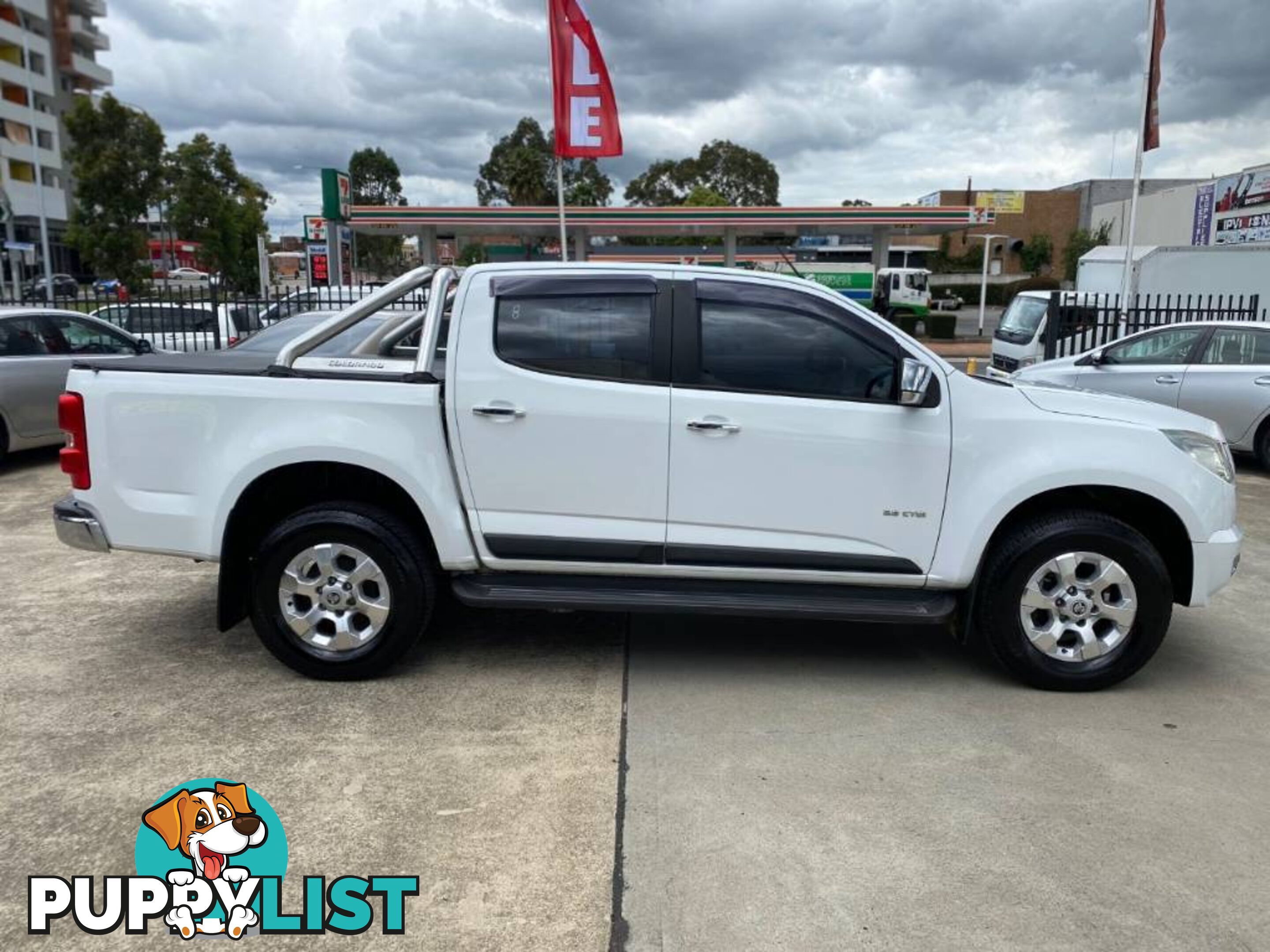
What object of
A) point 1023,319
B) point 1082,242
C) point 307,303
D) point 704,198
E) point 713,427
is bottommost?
point 713,427

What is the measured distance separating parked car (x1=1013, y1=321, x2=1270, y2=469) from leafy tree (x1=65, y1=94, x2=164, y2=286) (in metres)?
32.4

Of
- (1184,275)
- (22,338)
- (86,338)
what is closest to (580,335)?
(22,338)

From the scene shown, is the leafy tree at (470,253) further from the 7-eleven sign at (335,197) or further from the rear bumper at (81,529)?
the rear bumper at (81,529)

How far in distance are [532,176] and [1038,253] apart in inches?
1344

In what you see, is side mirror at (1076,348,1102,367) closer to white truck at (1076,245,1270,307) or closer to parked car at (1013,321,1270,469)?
parked car at (1013,321,1270,469)

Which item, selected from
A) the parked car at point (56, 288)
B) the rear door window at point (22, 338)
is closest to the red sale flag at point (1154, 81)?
the rear door window at point (22, 338)

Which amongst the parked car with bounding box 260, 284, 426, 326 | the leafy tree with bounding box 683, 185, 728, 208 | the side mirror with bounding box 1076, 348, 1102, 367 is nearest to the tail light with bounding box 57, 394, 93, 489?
the parked car with bounding box 260, 284, 426, 326

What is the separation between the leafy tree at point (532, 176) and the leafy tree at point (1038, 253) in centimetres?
2989

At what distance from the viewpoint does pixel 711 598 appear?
14.4 ft

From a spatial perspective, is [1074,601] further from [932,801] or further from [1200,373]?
[1200,373]

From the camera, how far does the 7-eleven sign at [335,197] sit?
30984 millimetres

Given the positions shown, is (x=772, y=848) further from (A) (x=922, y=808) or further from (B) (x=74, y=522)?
(B) (x=74, y=522)

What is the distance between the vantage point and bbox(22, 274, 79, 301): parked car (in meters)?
32.2

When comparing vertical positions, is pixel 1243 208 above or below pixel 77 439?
above
